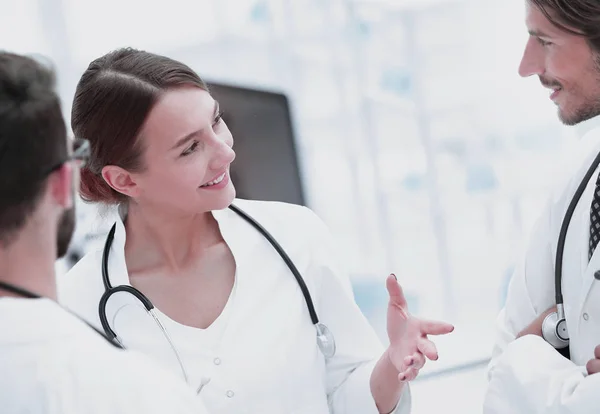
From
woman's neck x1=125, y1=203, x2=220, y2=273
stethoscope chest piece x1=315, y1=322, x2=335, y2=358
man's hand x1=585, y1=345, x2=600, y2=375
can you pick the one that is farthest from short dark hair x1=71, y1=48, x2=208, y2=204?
man's hand x1=585, y1=345, x2=600, y2=375

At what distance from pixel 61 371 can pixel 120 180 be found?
2.26 feet

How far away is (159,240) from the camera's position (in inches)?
59.0

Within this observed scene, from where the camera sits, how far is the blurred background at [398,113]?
8.31ft

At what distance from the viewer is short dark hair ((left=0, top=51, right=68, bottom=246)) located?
79 centimetres

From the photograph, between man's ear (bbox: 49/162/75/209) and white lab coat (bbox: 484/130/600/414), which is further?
white lab coat (bbox: 484/130/600/414)

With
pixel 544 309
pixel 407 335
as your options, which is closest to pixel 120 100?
pixel 407 335

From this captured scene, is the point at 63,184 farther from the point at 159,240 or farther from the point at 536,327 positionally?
the point at 536,327

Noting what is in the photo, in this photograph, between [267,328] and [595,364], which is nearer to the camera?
[595,364]

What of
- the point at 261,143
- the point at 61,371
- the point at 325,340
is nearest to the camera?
the point at 61,371

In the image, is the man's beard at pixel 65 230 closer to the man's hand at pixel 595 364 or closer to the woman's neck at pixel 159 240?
the woman's neck at pixel 159 240

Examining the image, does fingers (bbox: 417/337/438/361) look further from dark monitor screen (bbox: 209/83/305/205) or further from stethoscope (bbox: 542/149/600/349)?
dark monitor screen (bbox: 209/83/305/205)

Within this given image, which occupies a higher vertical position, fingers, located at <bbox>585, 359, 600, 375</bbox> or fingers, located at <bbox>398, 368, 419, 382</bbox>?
fingers, located at <bbox>585, 359, 600, 375</bbox>

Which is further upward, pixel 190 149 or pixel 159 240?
pixel 190 149

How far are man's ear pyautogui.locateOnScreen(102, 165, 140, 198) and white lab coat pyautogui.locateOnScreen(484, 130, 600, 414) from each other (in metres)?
0.75
